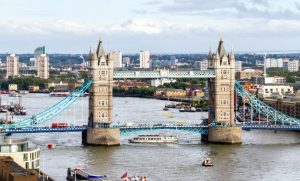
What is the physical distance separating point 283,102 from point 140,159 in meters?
34.7

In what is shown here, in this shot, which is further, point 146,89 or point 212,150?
point 146,89

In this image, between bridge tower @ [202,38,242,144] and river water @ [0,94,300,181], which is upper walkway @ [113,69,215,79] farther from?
river water @ [0,94,300,181]

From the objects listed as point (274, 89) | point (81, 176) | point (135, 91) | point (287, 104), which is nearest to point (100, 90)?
point (81, 176)

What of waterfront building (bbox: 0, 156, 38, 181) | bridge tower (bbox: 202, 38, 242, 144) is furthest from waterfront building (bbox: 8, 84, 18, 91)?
waterfront building (bbox: 0, 156, 38, 181)

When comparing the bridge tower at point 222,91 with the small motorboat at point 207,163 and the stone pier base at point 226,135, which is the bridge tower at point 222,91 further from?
the small motorboat at point 207,163

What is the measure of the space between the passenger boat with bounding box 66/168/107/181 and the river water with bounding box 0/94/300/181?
565 mm

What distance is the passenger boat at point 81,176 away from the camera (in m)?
46.7

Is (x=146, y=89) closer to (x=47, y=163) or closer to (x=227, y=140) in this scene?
(x=227, y=140)

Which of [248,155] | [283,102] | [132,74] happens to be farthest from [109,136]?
[283,102]

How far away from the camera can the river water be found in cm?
5212

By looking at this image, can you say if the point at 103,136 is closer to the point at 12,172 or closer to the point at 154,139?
the point at 154,139

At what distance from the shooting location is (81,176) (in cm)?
4766

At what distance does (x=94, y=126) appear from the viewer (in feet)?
219

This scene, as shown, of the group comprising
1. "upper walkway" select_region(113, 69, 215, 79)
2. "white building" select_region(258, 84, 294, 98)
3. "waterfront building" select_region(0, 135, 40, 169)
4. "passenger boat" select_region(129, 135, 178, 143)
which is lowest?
"passenger boat" select_region(129, 135, 178, 143)
